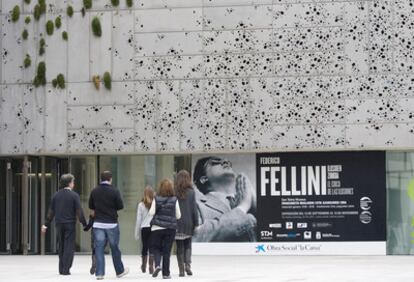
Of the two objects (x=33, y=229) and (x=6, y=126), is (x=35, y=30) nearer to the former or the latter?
(x=6, y=126)

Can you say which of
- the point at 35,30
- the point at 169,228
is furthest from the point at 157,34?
the point at 169,228

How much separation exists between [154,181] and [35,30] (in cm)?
538

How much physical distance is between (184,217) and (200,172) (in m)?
10.2

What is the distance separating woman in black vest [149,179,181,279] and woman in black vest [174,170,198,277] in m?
0.42

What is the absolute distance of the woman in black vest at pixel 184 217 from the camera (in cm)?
1662

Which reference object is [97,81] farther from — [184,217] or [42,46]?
[184,217]

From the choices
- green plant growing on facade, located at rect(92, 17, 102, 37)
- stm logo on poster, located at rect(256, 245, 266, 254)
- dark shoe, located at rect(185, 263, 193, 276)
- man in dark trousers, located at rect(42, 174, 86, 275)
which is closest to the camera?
dark shoe, located at rect(185, 263, 193, 276)

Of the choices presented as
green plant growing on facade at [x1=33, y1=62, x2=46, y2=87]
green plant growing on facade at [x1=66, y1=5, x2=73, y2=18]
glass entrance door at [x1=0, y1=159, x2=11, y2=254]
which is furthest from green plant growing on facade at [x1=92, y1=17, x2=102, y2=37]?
glass entrance door at [x1=0, y1=159, x2=11, y2=254]

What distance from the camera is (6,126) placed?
1064 inches

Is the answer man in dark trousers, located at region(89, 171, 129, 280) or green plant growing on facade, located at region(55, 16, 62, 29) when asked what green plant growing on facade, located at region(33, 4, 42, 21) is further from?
man in dark trousers, located at region(89, 171, 129, 280)

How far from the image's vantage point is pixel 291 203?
2650cm

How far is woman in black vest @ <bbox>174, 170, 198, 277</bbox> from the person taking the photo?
16625 millimetres

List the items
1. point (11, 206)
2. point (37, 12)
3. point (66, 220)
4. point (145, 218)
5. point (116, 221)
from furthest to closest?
point (11, 206), point (37, 12), point (145, 218), point (66, 220), point (116, 221)

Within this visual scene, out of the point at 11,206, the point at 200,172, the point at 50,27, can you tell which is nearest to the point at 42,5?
the point at 50,27
